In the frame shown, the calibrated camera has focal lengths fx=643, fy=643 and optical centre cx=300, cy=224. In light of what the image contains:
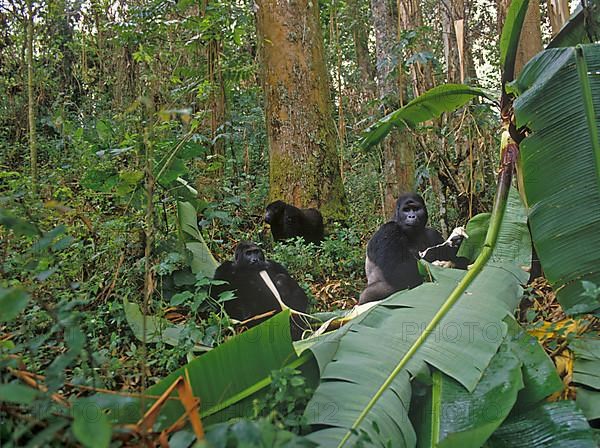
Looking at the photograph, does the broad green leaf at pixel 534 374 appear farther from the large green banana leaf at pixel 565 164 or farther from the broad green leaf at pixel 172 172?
the broad green leaf at pixel 172 172

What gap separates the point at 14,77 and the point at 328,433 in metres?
11.4

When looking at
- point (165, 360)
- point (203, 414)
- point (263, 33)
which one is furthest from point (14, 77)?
point (203, 414)

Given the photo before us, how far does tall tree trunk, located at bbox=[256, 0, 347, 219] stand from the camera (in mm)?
7809

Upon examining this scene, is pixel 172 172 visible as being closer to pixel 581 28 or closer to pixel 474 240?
pixel 474 240

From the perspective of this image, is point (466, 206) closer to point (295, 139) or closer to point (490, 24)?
point (295, 139)

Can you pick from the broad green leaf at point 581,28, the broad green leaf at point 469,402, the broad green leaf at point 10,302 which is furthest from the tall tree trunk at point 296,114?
the broad green leaf at point 10,302

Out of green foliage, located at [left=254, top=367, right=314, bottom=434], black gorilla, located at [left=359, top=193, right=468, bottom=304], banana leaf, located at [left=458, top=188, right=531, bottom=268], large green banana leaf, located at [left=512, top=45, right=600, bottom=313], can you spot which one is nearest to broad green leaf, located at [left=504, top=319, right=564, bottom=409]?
large green banana leaf, located at [left=512, top=45, right=600, bottom=313]

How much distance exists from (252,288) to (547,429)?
10.2ft

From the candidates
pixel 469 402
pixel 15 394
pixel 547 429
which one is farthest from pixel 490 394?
pixel 15 394

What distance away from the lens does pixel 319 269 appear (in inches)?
252

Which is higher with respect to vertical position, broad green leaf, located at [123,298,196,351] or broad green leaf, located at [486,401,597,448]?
broad green leaf, located at [123,298,196,351]

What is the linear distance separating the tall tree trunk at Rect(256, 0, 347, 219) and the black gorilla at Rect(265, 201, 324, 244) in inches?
11.5

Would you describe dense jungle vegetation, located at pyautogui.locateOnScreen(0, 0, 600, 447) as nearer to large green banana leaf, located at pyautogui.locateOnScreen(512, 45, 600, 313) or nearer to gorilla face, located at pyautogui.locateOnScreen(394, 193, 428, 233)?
large green banana leaf, located at pyautogui.locateOnScreen(512, 45, 600, 313)

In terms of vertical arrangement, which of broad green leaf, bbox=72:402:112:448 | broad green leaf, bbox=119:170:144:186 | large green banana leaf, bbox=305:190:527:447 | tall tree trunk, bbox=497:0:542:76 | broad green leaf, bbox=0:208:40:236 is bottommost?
large green banana leaf, bbox=305:190:527:447
